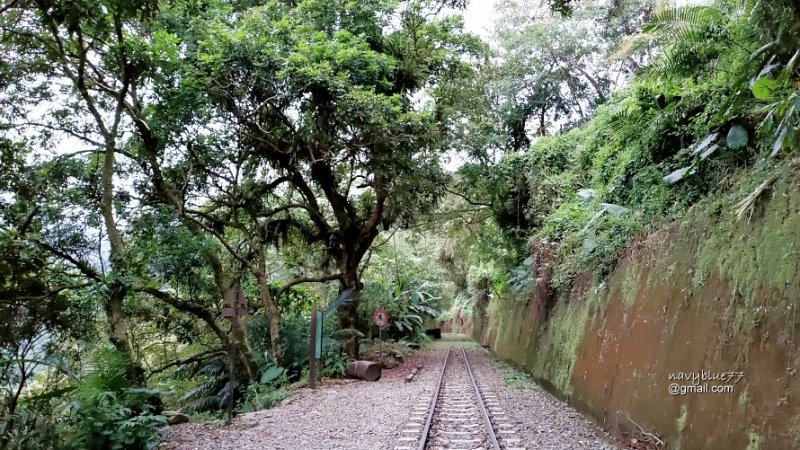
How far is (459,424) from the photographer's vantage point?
749 cm

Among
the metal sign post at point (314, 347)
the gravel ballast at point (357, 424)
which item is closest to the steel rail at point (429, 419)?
the gravel ballast at point (357, 424)

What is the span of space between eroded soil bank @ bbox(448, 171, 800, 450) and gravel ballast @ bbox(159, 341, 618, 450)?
0.63 m

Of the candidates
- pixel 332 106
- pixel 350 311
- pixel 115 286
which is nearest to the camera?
pixel 115 286

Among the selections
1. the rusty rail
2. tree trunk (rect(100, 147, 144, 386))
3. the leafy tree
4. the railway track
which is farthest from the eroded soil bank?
tree trunk (rect(100, 147, 144, 386))

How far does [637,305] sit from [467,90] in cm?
989

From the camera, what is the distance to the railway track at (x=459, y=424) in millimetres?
6281

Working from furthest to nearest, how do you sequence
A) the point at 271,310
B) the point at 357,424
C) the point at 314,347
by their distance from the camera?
the point at 271,310, the point at 314,347, the point at 357,424

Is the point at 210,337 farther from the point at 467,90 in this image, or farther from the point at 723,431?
the point at 723,431

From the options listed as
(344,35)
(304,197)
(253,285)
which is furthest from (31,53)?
(253,285)

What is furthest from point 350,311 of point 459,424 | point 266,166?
point 459,424

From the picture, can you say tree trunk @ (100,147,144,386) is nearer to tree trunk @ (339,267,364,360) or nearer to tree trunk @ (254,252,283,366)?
tree trunk @ (254,252,283,366)

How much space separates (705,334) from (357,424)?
16.3 feet

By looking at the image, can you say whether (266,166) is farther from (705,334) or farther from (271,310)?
(705,334)

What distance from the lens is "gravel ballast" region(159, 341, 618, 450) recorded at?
21.4ft
